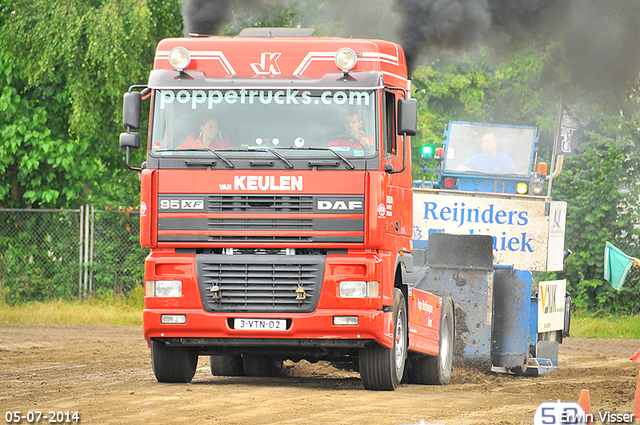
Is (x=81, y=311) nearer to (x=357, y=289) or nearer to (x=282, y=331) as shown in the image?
(x=282, y=331)

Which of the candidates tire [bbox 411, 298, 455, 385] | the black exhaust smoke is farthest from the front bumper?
the black exhaust smoke

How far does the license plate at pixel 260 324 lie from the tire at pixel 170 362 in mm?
1145

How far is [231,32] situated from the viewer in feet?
65.7

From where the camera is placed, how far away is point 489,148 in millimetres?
17062

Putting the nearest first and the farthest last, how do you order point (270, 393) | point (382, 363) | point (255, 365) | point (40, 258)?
point (270, 393) < point (382, 363) < point (255, 365) < point (40, 258)

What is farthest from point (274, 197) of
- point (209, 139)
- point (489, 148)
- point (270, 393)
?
point (489, 148)

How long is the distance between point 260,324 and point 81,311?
1118cm

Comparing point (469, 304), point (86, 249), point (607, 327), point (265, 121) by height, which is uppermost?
point (265, 121)

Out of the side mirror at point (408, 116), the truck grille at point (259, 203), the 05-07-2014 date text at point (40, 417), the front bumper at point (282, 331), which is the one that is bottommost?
the 05-07-2014 date text at point (40, 417)

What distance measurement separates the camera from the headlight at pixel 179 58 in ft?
30.5

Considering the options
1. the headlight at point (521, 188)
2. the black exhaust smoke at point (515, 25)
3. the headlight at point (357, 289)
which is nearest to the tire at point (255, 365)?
the headlight at point (357, 289)

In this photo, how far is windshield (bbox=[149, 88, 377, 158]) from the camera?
9102 millimetres

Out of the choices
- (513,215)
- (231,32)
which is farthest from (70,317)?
(513,215)

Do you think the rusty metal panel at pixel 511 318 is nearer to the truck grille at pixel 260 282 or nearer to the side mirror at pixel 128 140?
the truck grille at pixel 260 282
